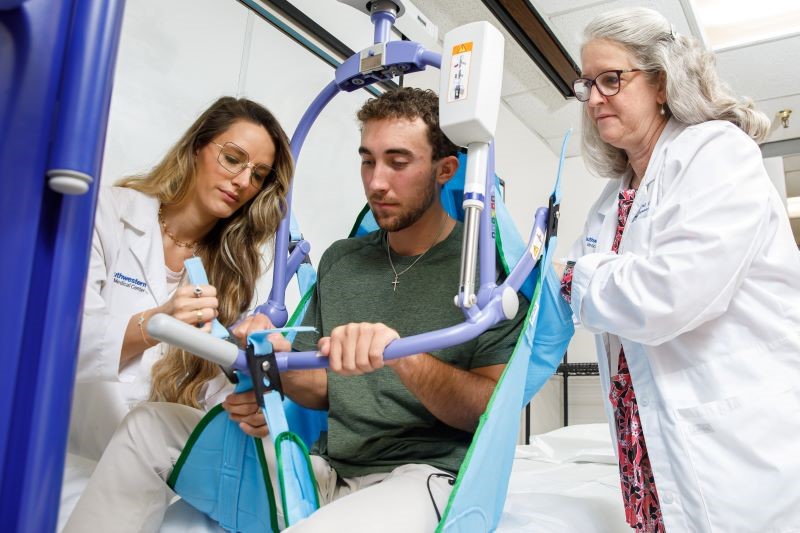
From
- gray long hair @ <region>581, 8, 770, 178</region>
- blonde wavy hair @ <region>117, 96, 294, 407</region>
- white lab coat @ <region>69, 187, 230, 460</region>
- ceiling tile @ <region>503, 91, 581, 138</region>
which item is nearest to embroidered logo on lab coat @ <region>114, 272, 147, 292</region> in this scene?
white lab coat @ <region>69, 187, 230, 460</region>

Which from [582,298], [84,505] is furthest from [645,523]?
[84,505]

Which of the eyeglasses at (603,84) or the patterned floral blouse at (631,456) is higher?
the eyeglasses at (603,84)

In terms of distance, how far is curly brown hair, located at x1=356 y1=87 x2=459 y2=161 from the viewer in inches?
55.9

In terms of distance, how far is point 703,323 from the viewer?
1110 mm

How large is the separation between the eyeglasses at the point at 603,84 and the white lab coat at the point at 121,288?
108 cm

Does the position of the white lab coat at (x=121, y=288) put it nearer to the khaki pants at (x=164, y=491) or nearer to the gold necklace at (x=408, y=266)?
the khaki pants at (x=164, y=491)

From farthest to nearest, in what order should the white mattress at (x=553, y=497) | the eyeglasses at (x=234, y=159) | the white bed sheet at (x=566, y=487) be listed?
the eyeglasses at (x=234, y=159) → the white bed sheet at (x=566, y=487) → the white mattress at (x=553, y=497)

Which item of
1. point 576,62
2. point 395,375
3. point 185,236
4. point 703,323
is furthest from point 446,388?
point 576,62

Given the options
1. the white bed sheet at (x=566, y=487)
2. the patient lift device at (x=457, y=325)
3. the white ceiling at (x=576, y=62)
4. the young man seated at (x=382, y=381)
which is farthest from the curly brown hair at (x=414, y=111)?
the white ceiling at (x=576, y=62)

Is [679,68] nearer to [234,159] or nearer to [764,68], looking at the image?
[234,159]

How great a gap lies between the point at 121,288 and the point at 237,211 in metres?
0.41

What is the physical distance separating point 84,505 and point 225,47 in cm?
177

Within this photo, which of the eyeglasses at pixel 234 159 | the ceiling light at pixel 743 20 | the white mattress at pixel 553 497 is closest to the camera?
the white mattress at pixel 553 497

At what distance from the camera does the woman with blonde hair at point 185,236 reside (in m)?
1.43
